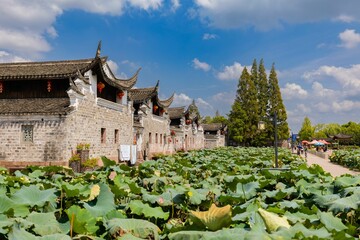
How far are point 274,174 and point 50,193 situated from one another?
3.85 metres

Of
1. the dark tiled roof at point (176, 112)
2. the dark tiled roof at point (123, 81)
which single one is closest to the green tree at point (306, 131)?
the dark tiled roof at point (176, 112)

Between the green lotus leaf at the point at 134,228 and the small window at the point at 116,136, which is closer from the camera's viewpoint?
the green lotus leaf at the point at 134,228

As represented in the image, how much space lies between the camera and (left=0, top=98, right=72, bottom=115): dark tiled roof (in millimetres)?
14445

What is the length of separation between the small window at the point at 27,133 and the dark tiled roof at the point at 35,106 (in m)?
0.64

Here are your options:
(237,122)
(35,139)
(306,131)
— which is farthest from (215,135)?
(306,131)

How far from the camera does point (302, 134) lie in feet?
247

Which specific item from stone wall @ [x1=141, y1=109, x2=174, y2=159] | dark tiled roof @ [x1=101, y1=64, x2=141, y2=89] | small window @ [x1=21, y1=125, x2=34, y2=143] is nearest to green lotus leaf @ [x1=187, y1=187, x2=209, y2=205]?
small window @ [x1=21, y1=125, x2=34, y2=143]

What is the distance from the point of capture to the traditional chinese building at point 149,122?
75.3ft

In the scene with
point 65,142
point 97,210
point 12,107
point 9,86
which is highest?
point 9,86

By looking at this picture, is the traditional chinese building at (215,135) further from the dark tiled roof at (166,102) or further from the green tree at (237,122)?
the dark tiled roof at (166,102)

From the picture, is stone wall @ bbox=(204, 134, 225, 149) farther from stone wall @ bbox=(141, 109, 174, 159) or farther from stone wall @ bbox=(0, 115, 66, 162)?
stone wall @ bbox=(0, 115, 66, 162)

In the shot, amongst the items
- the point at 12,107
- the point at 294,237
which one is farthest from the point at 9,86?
the point at 294,237

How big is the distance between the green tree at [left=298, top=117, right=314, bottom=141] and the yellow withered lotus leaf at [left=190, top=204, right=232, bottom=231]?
2921 inches

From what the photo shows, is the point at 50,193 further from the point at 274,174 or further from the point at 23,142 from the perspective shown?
the point at 23,142
